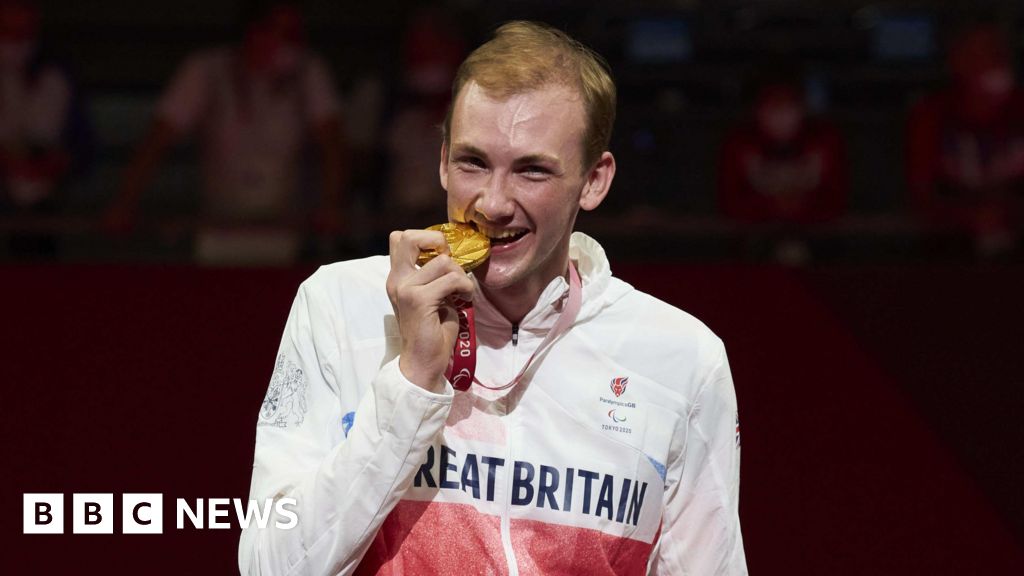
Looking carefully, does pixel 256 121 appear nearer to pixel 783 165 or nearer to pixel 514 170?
pixel 783 165

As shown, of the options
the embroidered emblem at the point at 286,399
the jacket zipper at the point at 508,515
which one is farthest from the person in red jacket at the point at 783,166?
the embroidered emblem at the point at 286,399

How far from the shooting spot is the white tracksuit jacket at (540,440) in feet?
6.88

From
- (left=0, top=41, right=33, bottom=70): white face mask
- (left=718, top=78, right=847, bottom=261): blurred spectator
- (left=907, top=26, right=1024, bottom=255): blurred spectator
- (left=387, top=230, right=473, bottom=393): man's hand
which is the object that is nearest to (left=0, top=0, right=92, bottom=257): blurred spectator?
(left=0, top=41, right=33, bottom=70): white face mask

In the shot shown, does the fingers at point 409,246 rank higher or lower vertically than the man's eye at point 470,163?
lower

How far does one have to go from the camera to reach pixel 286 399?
6.82 feet

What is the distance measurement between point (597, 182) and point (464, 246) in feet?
1.06

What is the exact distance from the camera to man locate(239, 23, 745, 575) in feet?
6.24

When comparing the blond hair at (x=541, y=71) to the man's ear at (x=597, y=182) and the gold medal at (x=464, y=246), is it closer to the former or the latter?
the man's ear at (x=597, y=182)

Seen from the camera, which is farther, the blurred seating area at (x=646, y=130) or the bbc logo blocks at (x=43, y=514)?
the blurred seating area at (x=646, y=130)

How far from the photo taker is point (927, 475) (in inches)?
122

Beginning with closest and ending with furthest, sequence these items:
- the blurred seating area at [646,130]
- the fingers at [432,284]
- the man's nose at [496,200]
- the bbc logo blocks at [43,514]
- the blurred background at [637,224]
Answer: the fingers at [432,284] < the man's nose at [496,200] < the bbc logo blocks at [43,514] < the blurred background at [637,224] < the blurred seating area at [646,130]

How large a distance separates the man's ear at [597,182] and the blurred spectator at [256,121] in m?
2.80

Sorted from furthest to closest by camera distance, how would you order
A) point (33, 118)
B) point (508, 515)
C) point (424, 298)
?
point (33, 118) < point (508, 515) < point (424, 298)

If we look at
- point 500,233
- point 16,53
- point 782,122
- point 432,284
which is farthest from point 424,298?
point 16,53
